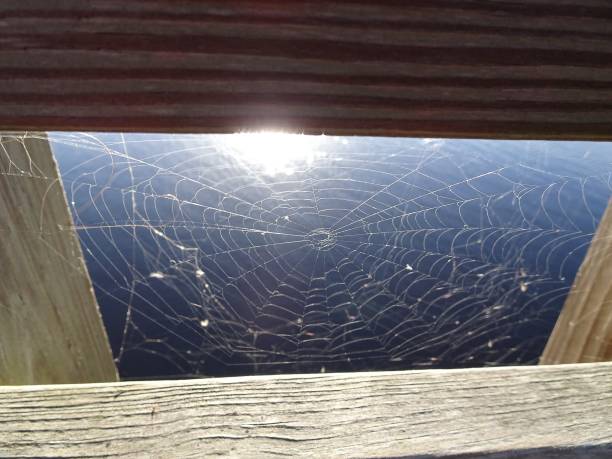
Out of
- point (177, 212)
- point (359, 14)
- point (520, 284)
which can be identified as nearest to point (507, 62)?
point (359, 14)

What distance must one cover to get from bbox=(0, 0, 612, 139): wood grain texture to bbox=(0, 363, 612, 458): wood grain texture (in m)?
0.33

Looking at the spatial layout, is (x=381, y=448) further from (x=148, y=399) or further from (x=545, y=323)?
(x=545, y=323)

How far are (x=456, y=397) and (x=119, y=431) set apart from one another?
423 mm

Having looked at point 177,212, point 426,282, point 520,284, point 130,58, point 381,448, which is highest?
point 177,212

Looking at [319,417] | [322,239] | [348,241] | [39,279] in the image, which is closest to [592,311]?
[319,417]

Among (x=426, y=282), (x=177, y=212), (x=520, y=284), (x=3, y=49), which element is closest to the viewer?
A: (x=3, y=49)

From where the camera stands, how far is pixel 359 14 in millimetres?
420

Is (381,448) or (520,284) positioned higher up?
(520,284)

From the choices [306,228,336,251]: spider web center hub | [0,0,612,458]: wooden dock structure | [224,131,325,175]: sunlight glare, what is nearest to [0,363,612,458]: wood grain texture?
[0,0,612,458]: wooden dock structure

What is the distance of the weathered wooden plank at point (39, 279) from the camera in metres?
0.77

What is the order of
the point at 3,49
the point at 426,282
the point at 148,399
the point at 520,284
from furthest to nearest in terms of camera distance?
the point at 426,282 < the point at 520,284 < the point at 148,399 < the point at 3,49

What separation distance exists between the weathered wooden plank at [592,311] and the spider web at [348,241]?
0.53m

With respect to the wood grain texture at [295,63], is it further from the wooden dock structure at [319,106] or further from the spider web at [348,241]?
the spider web at [348,241]

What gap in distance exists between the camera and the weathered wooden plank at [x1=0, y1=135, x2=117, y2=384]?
767mm
